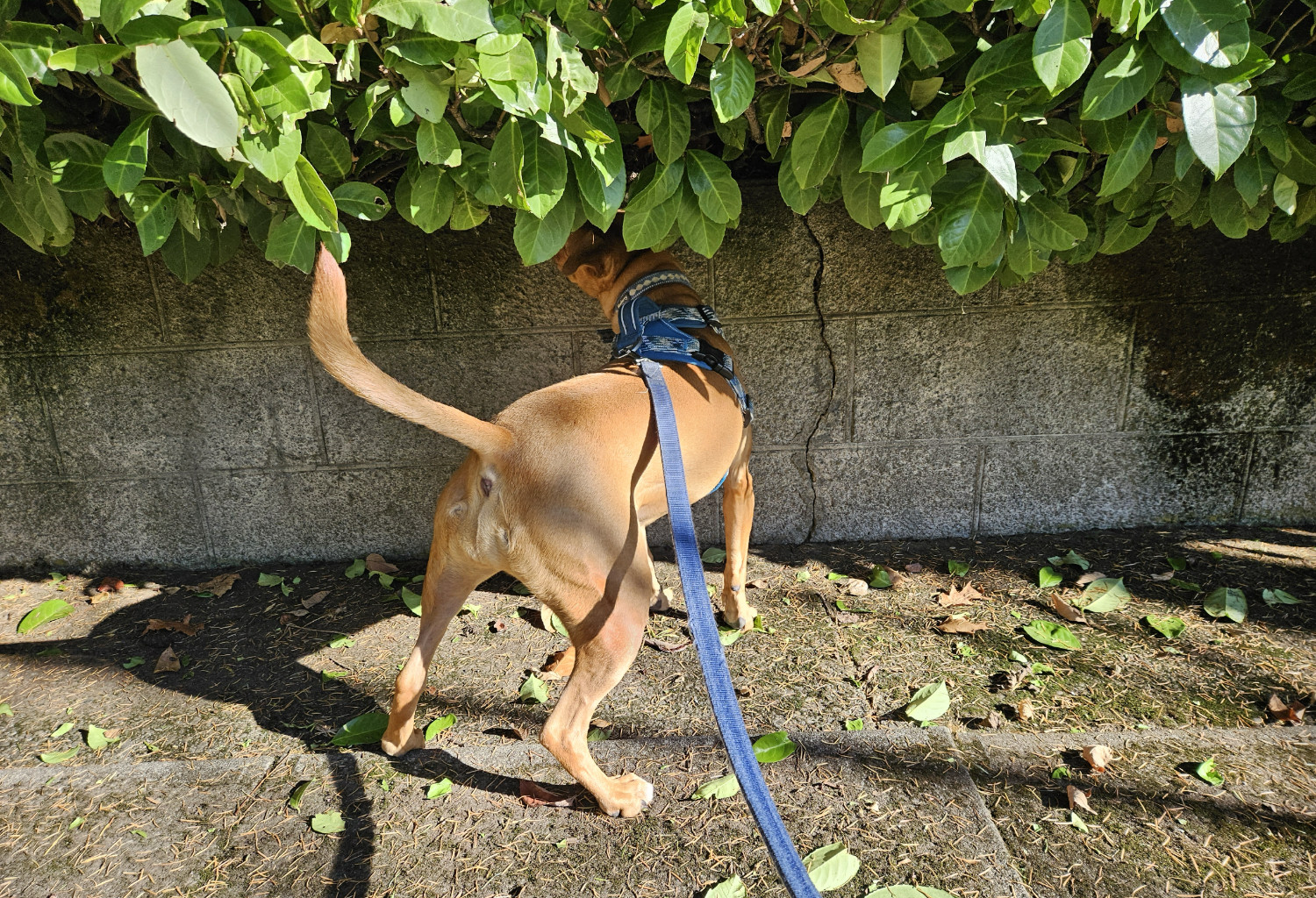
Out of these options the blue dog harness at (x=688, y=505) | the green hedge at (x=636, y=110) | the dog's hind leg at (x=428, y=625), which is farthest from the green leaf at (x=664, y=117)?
the dog's hind leg at (x=428, y=625)

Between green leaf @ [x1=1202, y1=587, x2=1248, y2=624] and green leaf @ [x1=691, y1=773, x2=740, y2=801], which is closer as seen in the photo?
green leaf @ [x1=691, y1=773, x2=740, y2=801]

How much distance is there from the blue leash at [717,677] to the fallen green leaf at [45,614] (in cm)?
310

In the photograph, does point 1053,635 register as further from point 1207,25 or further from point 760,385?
point 1207,25

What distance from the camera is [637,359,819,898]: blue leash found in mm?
1359

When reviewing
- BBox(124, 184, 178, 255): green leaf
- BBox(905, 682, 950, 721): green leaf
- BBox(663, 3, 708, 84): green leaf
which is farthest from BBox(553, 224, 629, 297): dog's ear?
BBox(905, 682, 950, 721): green leaf

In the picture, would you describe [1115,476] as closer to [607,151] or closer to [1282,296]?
[1282,296]

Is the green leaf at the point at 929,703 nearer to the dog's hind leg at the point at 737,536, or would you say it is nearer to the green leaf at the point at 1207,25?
the dog's hind leg at the point at 737,536

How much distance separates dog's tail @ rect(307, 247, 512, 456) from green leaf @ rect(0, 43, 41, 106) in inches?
23.0

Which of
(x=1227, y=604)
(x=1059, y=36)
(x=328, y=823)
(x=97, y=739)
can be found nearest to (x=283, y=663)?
(x=97, y=739)

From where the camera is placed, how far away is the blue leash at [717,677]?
136 centimetres

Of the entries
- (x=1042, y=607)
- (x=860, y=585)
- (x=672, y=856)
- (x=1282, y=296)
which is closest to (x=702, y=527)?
(x=860, y=585)

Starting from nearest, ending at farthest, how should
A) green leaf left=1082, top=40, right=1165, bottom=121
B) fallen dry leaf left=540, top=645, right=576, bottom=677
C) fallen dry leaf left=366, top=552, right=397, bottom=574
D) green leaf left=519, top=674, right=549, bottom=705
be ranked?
green leaf left=1082, top=40, right=1165, bottom=121 < green leaf left=519, top=674, right=549, bottom=705 < fallen dry leaf left=540, top=645, right=576, bottom=677 < fallen dry leaf left=366, top=552, right=397, bottom=574

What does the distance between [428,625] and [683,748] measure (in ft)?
3.09

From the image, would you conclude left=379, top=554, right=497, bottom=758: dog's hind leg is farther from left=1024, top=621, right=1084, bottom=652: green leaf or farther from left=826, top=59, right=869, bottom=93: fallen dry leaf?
left=1024, top=621, right=1084, bottom=652: green leaf
